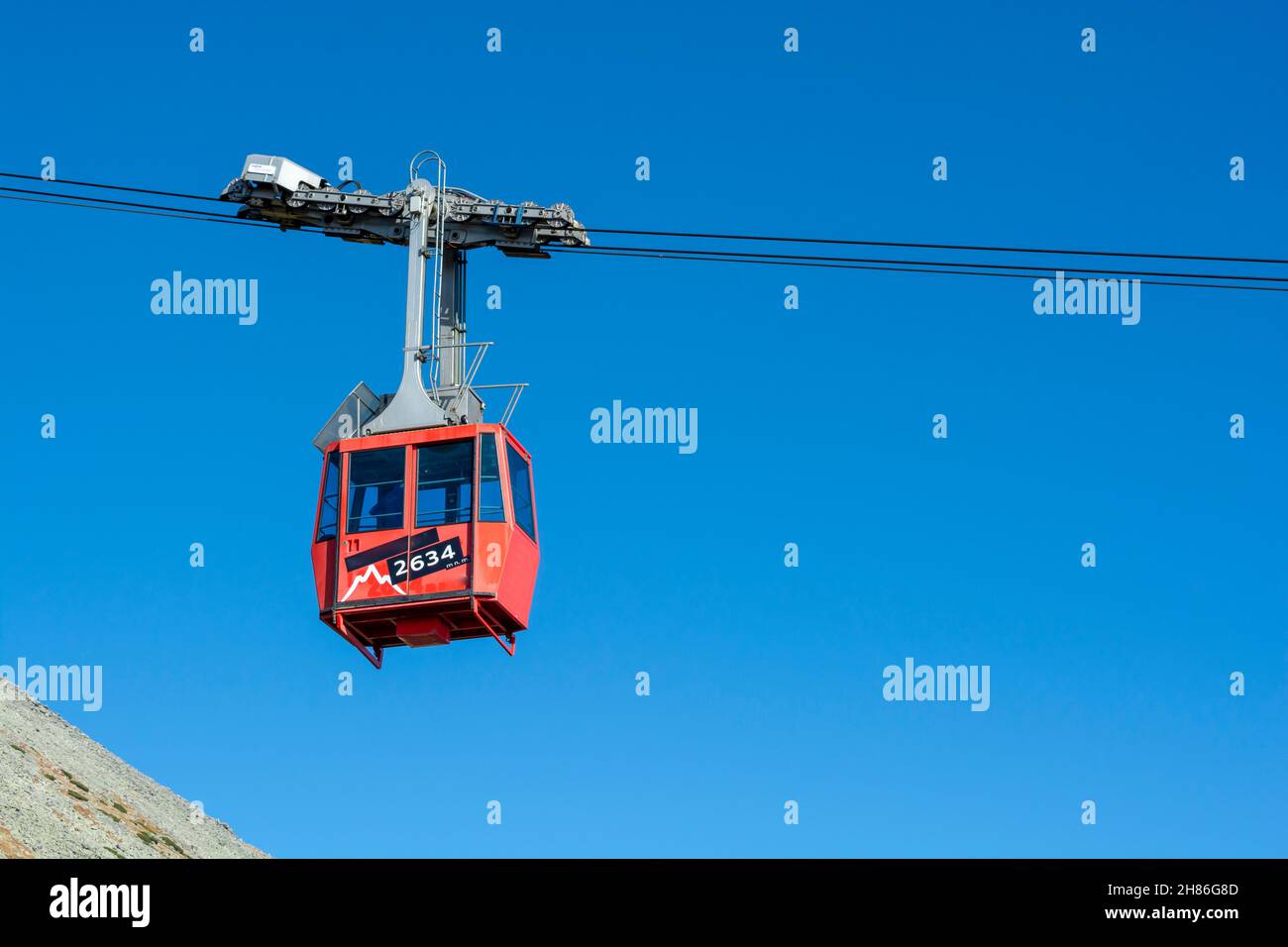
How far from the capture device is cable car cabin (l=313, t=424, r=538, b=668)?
29.6 meters

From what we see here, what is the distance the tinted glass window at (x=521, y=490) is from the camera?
3073 centimetres

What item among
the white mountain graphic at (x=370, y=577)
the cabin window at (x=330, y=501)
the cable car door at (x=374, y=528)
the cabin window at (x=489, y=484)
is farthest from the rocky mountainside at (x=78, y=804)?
the cabin window at (x=489, y=484)

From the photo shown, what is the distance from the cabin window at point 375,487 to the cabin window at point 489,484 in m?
1.21

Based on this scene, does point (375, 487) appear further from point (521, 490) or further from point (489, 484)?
point (521, 490)

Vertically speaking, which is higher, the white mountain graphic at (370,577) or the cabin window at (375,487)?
the cabin window at (375,487)

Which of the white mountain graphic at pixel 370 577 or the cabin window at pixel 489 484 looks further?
the cabin window at pixel 489 484

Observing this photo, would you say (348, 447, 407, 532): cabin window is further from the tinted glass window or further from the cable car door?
A: the tinted glass window

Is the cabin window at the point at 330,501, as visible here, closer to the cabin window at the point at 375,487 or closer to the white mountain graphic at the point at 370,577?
the cabin window at the point at 375,487

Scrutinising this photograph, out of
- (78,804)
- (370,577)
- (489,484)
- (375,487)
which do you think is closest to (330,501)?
(375,487)

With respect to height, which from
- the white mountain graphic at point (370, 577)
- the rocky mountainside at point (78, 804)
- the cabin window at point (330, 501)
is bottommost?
the rocky mountainside at point (78, 804)

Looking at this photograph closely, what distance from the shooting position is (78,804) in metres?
65.4
